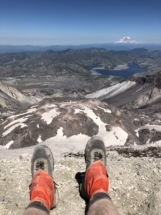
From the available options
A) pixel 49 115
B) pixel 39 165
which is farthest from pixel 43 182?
pixel 49 115

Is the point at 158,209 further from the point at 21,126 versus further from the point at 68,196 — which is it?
the point at 21,126

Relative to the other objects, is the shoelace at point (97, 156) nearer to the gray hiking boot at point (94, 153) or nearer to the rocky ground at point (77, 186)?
the gray hiking boot at point (94, 153)

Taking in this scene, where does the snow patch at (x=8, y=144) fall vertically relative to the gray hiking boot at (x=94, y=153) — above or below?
below

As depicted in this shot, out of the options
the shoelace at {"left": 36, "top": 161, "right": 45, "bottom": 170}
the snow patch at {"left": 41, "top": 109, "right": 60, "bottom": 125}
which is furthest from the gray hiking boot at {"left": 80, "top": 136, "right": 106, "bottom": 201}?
the snow patch at {"left": 41, "top": 109, "right": 60, "bottom": 125}

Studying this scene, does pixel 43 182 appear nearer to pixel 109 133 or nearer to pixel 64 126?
pixel 64 126

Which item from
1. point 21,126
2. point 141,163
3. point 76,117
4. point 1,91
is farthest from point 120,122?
point 1,91

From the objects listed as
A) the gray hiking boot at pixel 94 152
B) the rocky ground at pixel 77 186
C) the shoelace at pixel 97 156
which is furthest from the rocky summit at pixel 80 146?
the shoelace at pixel 97 156
